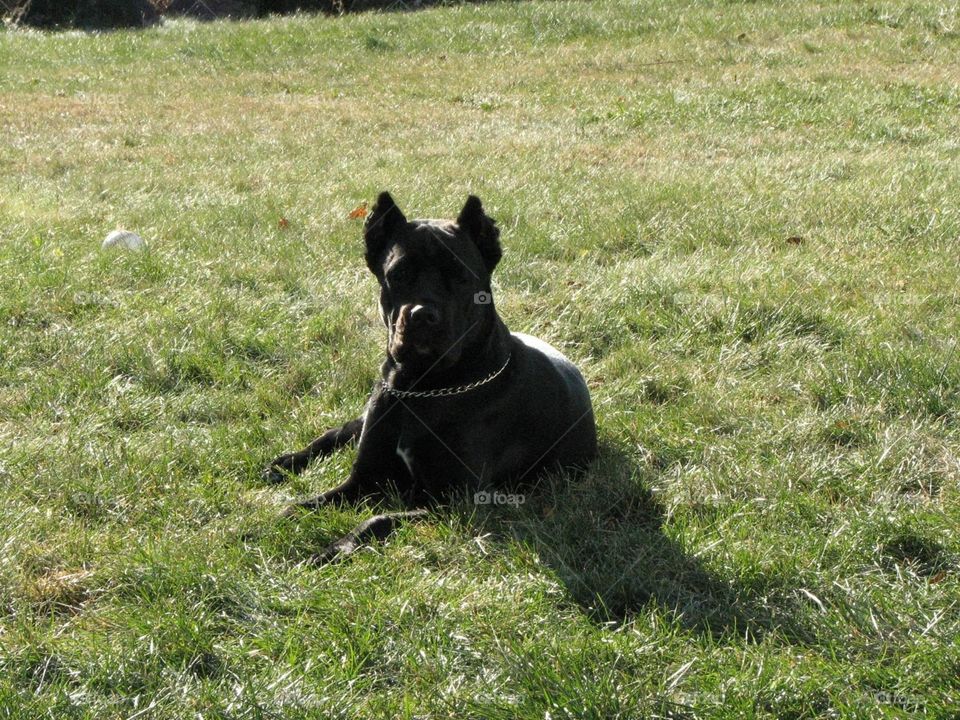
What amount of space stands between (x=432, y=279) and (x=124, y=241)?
13.8 feet

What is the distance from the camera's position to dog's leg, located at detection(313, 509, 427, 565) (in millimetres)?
3838

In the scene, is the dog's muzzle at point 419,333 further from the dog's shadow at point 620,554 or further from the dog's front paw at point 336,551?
the dog's front paw at point 336,551

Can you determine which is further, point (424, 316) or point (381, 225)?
point (381, 225)

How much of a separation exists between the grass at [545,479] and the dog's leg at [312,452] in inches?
3.8

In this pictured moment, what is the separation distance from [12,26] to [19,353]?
72.5ft

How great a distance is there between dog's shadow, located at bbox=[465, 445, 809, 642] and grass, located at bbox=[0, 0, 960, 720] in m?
0.01

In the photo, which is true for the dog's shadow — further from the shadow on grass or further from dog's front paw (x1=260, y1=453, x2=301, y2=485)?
dog's front paw (x1=260, y1=453, x2=301, y2=485)

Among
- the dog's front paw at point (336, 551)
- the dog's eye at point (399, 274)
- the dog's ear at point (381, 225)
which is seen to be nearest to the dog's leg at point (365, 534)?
the dog's front paw at point (336, 551)

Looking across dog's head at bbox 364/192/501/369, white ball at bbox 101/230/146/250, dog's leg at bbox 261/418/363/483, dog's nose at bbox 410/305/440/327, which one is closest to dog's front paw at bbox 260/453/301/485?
dog's leg at bbox 261/418/363/483

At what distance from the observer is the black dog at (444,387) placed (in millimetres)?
4113

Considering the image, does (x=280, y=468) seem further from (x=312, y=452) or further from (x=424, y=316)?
(x=424, y=316)

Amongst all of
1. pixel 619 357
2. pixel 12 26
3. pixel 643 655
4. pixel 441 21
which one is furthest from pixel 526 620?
pixel 12 26

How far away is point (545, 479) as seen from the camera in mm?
4445

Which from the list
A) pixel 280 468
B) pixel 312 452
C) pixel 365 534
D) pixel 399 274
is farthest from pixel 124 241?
pixel 365 534
